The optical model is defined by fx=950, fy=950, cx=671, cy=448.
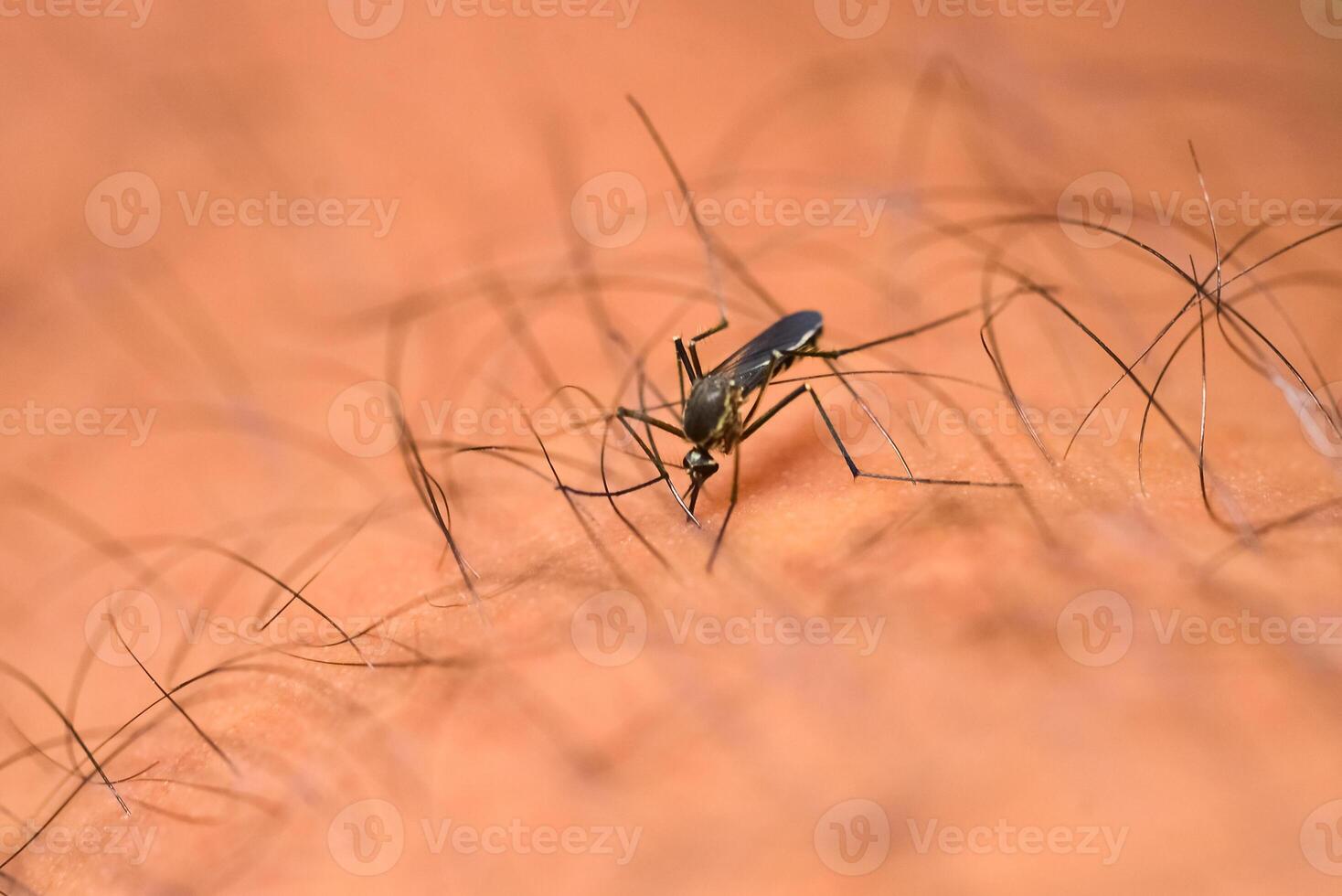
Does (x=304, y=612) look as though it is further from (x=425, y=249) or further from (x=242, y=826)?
(x=425, y=249)

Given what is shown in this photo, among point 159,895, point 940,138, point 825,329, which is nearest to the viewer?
point 159,895

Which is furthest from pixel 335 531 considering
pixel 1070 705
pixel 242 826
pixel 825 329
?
pixel 1070 705

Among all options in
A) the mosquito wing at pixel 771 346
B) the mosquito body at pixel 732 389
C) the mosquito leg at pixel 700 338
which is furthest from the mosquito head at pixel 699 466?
the mosquito leg at pixel 700 338

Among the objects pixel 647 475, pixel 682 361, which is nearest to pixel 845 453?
pixel 647 475

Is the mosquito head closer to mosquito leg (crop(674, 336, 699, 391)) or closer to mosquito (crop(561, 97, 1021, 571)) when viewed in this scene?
mosquito (crop(561, 97, 1021, 571))

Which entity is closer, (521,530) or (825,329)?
(521,530)

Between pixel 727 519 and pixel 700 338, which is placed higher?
pixel 700 338

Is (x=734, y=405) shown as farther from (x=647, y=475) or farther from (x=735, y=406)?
(x=647, y=475)

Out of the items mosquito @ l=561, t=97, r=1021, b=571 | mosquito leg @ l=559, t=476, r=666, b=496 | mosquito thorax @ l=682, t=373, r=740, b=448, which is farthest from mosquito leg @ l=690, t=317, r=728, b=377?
mosquito leg @ l=559, t=476, r=666, b=496
